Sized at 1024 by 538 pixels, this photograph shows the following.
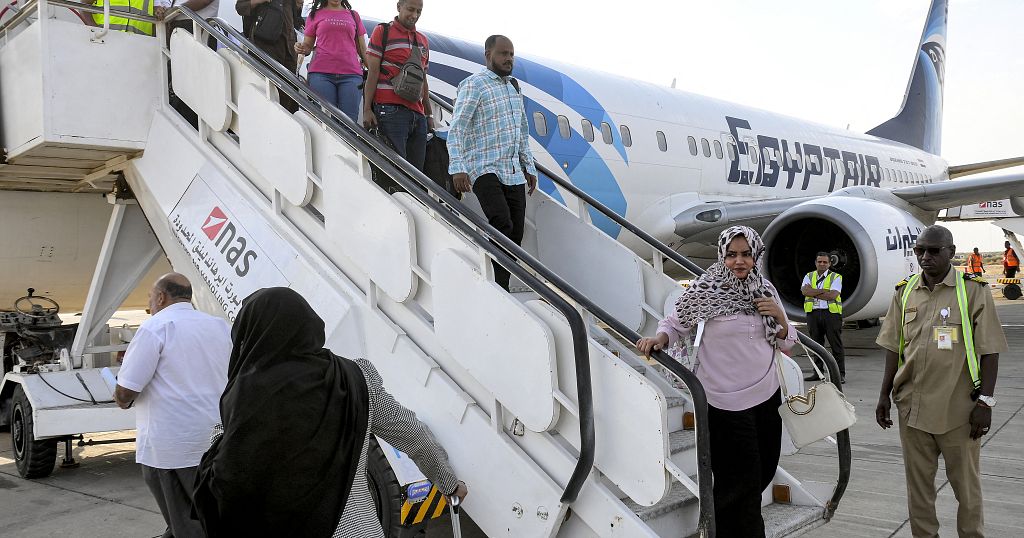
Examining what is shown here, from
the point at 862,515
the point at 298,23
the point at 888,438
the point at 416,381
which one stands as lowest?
the point at 888,438

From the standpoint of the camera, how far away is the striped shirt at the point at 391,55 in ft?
14.4

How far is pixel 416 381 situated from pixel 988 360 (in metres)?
2.18

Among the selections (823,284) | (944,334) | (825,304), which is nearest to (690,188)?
(823,284)

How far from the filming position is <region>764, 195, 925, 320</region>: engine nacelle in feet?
26.6

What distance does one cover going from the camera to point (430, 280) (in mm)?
3258

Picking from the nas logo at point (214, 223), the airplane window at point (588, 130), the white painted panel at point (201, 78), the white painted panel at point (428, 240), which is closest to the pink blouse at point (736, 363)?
the white painted panel at point (428, 240)

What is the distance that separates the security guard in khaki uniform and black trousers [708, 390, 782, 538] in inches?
30.4

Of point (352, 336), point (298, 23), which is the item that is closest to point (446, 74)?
point (298, 23)

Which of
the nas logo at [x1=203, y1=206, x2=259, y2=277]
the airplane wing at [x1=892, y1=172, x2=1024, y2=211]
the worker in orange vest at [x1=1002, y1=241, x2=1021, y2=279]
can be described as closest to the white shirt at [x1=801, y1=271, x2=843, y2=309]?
the airplane wing at [x1=892, y1=172, x2=1024, y2=211]

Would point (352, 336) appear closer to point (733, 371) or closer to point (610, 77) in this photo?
point (733, 371)

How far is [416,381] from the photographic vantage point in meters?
3.34

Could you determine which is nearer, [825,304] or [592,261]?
Answer: [592,261]

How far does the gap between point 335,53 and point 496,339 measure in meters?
2.33

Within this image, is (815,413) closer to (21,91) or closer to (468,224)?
(468,224)
